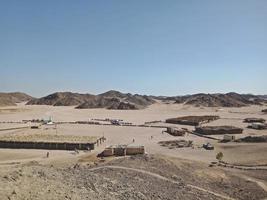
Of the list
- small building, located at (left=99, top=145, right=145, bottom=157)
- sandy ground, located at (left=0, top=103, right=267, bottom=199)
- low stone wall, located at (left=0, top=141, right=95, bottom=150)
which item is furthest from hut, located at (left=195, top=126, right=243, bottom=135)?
small building, located at (left=99, top=145, right=145, bottom=157)

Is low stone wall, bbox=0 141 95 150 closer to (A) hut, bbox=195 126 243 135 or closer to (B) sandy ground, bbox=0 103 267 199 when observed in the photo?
(B) sandy ground, bbox=0 103 267 199

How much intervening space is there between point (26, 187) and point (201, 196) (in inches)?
534

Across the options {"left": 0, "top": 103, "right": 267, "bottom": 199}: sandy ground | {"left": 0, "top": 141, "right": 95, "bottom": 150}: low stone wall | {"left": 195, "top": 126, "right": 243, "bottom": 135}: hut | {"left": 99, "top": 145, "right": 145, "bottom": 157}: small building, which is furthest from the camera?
{"left": 195, "top": 126, "right": 243, "bottom": 135}: hut

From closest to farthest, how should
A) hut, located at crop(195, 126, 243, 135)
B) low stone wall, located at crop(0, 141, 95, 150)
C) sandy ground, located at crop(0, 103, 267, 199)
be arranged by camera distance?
sandy ground, located at crop(0, 103, 267, 199), low stone wall, located at crop(0, 141, 95, 150), hut, located at crop(195, 126, 243, 135)

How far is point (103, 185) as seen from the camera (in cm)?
2650

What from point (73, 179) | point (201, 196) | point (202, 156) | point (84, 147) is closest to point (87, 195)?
point (73, 179)

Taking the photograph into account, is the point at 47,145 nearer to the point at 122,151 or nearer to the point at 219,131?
the point at 122,151

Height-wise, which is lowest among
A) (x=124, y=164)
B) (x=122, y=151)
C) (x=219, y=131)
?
(x=124, y=164)

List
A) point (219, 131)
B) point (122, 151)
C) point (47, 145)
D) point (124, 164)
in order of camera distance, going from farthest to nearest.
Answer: point (219, 131) < point (47, 145) < point (122, 151) < point (124, 164)

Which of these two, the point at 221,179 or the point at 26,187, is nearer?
the point at 26,187

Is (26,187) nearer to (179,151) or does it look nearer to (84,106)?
(179,151)

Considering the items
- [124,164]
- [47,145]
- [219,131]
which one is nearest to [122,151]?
[124,164]

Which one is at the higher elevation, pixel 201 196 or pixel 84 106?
pixel 84 106

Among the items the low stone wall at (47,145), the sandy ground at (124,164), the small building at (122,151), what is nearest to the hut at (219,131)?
the sandy ground at (124,164)
